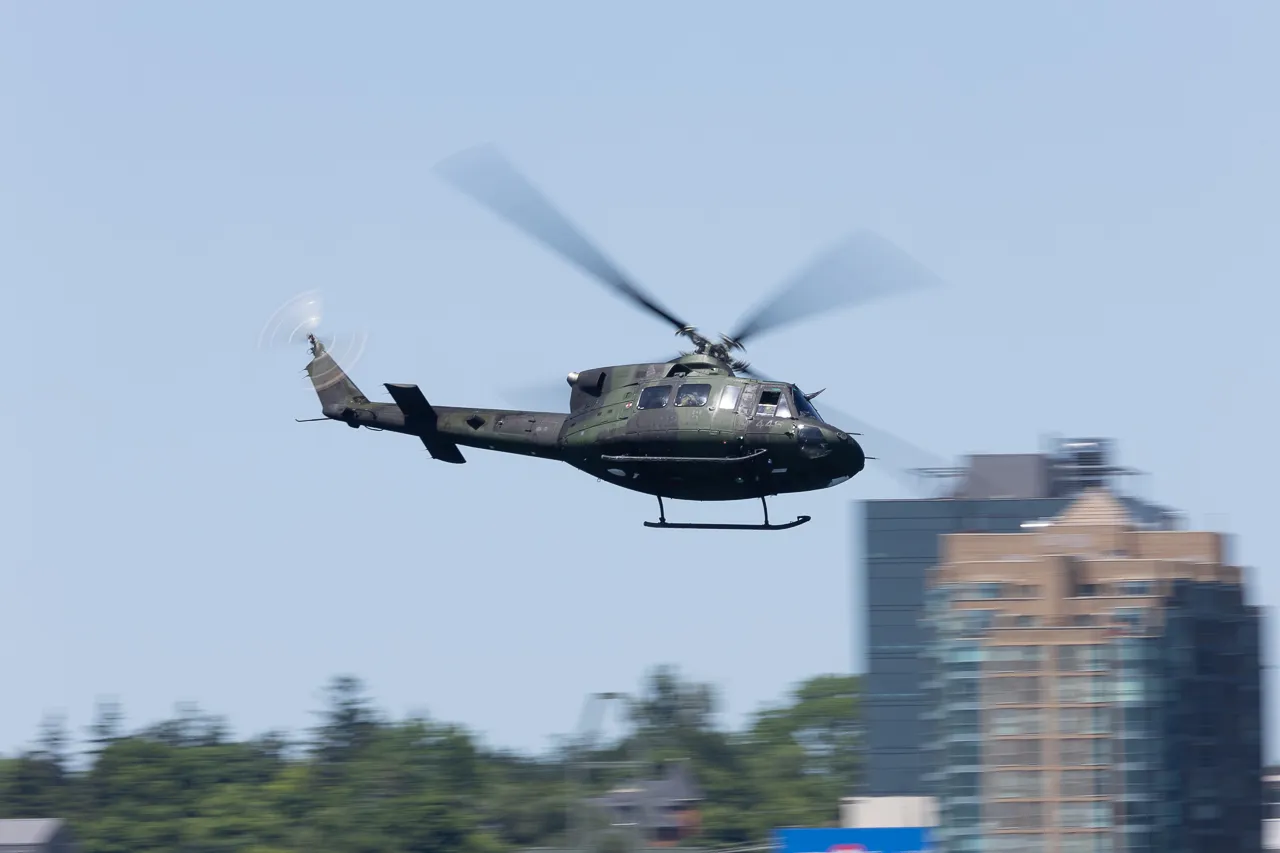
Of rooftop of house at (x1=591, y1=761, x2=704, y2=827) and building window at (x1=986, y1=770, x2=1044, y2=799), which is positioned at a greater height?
building window at (x1=986, y1=770, x2=1044, y2=799)

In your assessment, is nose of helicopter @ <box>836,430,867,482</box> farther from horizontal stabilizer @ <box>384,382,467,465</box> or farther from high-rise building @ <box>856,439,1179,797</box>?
high-rise building @ <box>856,439,1179,797</box>

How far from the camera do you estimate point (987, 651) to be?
69.5 m

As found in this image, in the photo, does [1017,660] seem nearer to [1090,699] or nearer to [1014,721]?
[1014,721]

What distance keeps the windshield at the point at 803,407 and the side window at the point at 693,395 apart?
184 centimetres

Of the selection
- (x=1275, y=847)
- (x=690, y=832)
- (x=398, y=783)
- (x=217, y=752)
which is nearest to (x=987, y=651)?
(x=1275, y=847)

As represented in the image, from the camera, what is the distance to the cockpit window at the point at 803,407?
146 feet

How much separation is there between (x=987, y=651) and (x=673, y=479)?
88.4 ft

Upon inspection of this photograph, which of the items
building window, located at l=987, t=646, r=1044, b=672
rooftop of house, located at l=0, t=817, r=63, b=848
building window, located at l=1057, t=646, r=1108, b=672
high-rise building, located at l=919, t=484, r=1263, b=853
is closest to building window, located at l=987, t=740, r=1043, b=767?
high-rise building, located at l=919, t=484, r=1263, b=853

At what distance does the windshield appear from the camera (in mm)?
44622

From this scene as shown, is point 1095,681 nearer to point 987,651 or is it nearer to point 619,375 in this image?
point 987,651

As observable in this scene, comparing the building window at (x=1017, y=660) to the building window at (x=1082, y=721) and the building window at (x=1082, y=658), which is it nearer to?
the building window at (x=1082, y=658)

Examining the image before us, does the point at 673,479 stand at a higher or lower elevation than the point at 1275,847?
higher

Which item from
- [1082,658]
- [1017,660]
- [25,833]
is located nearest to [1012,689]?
[1017,660]

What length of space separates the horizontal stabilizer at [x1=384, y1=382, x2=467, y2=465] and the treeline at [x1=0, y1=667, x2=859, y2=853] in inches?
2679
